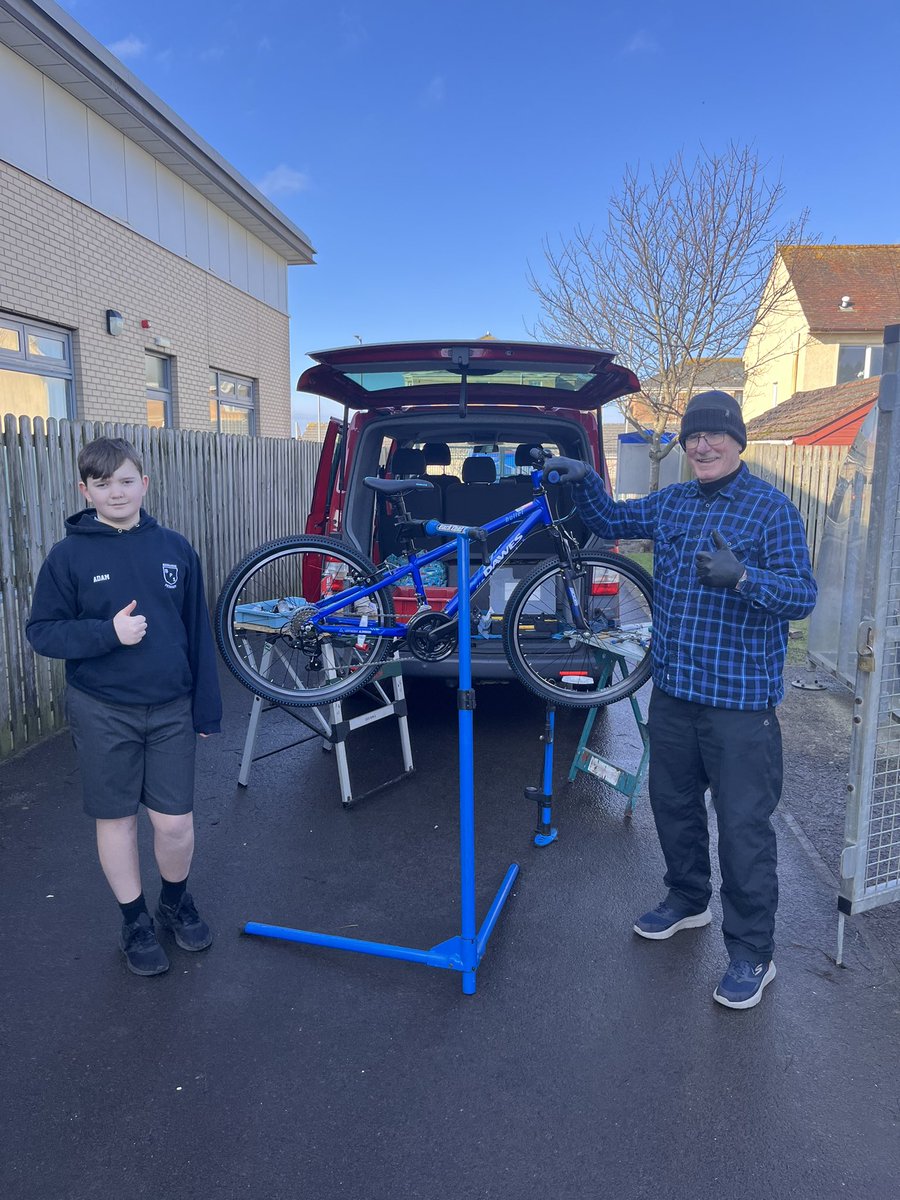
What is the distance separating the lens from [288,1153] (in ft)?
6.92

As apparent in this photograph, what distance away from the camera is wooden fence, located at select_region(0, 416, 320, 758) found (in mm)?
4895

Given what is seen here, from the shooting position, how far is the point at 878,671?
273cm

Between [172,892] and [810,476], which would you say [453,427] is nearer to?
[172,892]

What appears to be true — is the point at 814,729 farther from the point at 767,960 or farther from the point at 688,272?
the point at 688,272

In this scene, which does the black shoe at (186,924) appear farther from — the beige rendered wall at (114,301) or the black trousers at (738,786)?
the beige rendered wall at (114,301)

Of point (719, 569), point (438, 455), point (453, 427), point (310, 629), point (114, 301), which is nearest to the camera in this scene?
point (719, 569)

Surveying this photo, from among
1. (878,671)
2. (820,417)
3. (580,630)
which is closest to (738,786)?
(878,671)

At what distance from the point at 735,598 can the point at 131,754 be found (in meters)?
2.06

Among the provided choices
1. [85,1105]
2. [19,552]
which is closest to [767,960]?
[85,1105]

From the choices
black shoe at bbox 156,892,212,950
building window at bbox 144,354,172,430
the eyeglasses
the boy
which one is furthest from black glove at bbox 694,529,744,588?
building window at bbox 144,354,172,430

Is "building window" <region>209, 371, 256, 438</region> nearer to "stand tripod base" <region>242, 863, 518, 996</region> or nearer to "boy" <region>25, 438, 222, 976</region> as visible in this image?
"boy" <region>25, 438, 222, 976</region>

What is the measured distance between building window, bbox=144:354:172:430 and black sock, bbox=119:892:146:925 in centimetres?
1031

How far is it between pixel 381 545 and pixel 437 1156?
4.06m

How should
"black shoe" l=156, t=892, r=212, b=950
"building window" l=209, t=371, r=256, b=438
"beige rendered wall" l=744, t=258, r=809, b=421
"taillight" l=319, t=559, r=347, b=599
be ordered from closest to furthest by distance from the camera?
1. "black shoe" l=156, t=892, r=212, b=950
2. "taillight" l=319, t=559, r=347, b=599
3. "building window" l=209, t=371, r=256, b=438
4. "beige rendered wall" l=744, t=258, r=809, b=421
